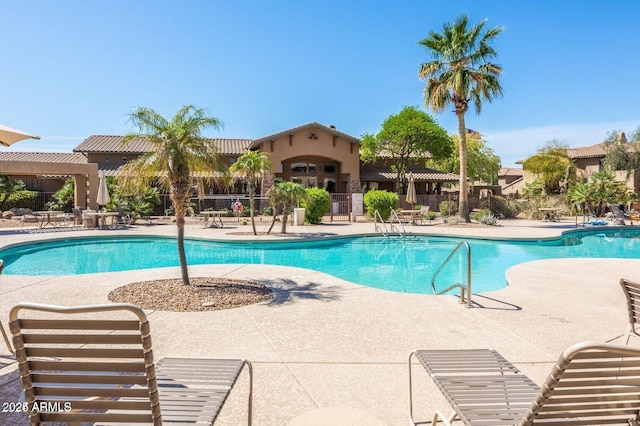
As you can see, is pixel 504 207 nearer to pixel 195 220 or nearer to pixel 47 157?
pixel 195 220

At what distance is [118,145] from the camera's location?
2983 centimetres

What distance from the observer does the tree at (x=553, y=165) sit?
119 feet

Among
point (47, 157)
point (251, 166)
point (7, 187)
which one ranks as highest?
point (47, 157)

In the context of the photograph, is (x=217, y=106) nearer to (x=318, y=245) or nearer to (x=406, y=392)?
(x=406, y=392)

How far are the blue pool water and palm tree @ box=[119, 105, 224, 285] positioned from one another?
4.76 m

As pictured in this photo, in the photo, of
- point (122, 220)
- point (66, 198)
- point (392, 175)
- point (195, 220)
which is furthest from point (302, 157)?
point (66, 198)

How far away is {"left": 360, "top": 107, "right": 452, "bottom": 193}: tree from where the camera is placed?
29578 mm

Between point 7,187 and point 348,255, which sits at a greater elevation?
point 7,187

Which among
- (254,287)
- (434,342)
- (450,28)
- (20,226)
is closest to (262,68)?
(450,28)

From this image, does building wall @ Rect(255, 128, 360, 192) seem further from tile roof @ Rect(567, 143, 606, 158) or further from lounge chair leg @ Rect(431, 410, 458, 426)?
lounge chair leg @ Rect(431, 410, 458, 426)

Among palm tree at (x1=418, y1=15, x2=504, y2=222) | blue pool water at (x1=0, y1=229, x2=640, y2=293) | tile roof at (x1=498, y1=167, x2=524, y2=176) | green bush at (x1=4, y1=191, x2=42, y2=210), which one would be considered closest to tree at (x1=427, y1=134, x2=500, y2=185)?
tile roof at (x1=498, y1=167, x2=524, y2=176)

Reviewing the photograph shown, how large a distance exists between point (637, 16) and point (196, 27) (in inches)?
781

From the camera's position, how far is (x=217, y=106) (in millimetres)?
7086

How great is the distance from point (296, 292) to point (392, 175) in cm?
2758
